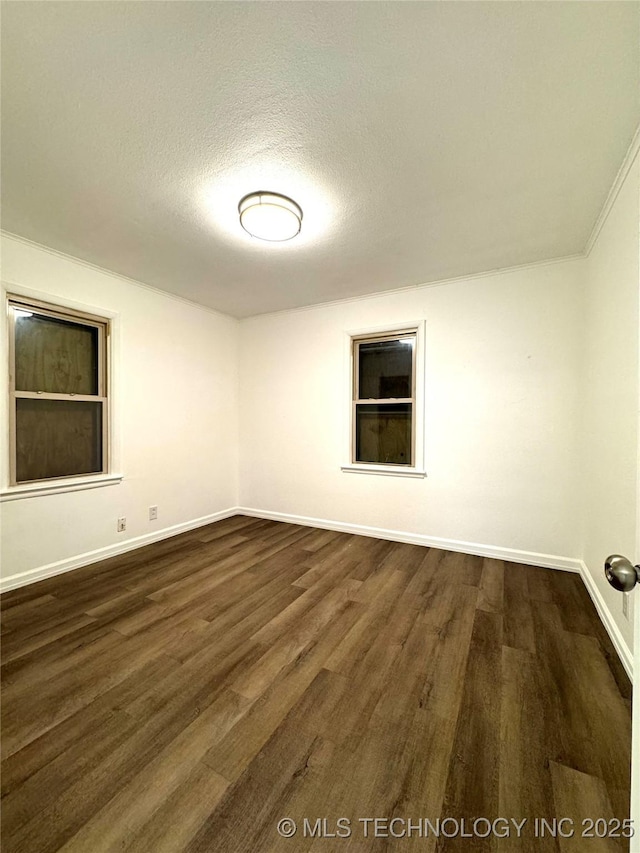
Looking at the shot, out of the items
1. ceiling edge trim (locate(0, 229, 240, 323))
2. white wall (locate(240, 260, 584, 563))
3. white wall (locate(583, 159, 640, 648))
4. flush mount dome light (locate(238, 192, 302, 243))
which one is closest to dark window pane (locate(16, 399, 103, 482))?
ceiling edge trim (locate(0, 229, 240, 323))

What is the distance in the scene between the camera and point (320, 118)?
142 cm

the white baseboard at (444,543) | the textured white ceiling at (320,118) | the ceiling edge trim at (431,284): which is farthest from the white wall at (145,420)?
the white baseboard at (444,543)

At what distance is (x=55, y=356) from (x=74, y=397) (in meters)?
0.36

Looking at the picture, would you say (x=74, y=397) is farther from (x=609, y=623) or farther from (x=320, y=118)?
(x=609, y=623)

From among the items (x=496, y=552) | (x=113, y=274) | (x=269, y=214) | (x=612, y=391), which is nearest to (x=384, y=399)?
(x=496, y=552)

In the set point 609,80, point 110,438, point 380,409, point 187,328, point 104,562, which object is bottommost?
point 104,562

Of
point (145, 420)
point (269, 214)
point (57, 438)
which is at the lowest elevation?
point (57, 438)

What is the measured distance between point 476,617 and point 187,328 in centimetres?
→ 379

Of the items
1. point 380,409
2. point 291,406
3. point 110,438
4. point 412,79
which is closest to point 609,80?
point 412,79

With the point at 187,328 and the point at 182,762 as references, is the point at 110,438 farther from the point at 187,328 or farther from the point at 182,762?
the point at 182,762

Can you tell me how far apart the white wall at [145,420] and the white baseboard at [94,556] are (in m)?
0.04

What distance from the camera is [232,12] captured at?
3.50 feet

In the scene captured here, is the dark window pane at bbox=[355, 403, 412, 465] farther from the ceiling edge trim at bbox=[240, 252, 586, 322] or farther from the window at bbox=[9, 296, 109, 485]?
the window at bbox=[9, 296, 109, 485]

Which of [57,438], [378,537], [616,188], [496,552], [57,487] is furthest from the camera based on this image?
[378,537]
